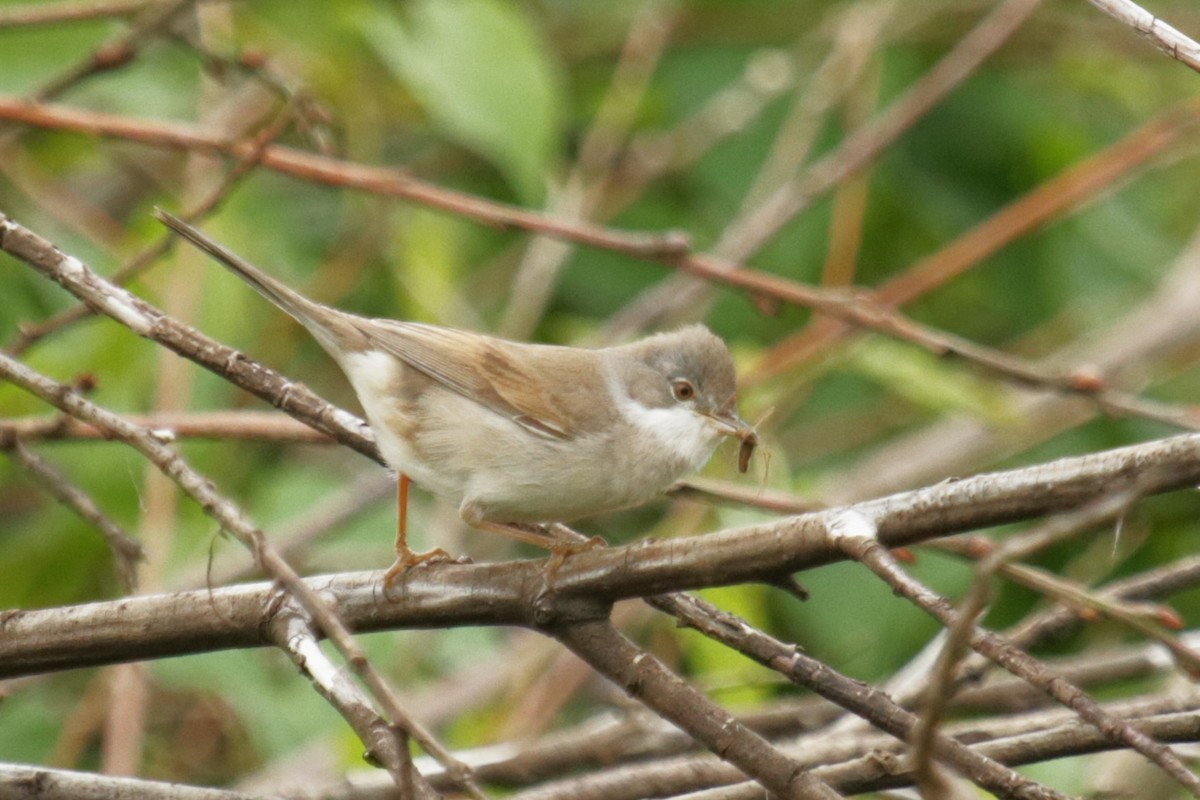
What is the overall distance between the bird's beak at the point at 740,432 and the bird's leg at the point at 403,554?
2.52 ft

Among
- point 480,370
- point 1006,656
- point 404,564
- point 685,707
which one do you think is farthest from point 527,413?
point 1006,656

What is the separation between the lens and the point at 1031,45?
19.8ft

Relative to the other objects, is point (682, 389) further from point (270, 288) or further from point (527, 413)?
point (270, 288)

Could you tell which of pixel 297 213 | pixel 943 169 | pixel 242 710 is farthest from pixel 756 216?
pixel 242 710

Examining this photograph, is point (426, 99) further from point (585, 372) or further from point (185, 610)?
point (185, 610)

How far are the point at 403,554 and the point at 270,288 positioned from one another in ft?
2.35

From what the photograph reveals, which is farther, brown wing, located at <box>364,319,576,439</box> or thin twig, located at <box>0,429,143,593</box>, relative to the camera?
brown wing, located at <box>364,319,576,439</box>

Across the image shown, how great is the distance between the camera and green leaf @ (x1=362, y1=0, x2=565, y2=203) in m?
4.31

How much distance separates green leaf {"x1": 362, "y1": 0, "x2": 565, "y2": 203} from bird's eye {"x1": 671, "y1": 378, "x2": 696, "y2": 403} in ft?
3.24

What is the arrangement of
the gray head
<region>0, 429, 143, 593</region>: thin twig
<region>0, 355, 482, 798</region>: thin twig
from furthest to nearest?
the gray head → <region>0, 429, 143, 593</region>: thin twig → <region>0, 355, 482, 798</region>: thin twig

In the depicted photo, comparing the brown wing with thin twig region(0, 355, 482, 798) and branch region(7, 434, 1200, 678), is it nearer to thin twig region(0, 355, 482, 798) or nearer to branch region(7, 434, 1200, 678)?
branch region(7, 434, 1200, 678)

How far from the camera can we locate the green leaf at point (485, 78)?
4312 millimetres

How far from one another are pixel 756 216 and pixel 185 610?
3.22 metres

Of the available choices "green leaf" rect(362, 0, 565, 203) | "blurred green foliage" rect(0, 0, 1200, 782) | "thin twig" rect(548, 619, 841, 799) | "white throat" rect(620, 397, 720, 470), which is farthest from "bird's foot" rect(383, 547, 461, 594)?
"green leaf" rect(362, 0, 565, 203)
